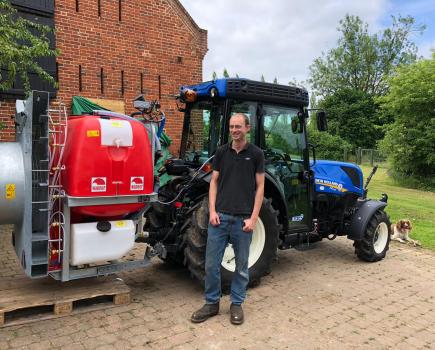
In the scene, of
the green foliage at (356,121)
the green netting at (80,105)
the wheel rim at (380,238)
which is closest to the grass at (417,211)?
the wheel rim at (380,238)

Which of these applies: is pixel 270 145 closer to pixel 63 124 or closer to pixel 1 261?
pixel 63 124

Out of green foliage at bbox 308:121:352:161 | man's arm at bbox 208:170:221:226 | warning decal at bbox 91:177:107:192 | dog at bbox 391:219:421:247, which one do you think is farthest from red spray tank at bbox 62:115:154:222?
green foliage at bbox 308:121:352:161

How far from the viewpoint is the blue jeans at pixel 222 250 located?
392 cm

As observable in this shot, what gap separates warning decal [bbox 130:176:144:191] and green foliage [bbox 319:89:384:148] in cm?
3439

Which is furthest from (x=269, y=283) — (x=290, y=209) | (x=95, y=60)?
(x=95, y=60)

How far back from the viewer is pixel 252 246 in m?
4.85

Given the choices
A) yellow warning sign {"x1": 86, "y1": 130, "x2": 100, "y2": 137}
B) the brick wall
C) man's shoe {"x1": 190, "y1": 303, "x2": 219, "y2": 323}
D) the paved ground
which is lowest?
the paved ground

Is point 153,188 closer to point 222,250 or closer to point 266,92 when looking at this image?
point 222,250

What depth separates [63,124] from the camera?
3732 millimetres

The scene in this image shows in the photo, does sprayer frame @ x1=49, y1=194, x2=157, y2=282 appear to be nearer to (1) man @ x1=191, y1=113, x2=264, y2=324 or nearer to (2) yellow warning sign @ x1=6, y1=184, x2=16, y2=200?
(2) yellow warning sign @ x1=6, y1=184, x2=16, y2=200

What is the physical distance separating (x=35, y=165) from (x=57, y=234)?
646 mm

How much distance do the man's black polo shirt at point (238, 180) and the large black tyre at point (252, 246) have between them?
0.46 metres

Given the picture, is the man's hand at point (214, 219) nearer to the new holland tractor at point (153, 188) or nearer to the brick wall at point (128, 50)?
the new holland tractor at point (153, 188)

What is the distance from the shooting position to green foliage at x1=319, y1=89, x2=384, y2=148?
120ft
